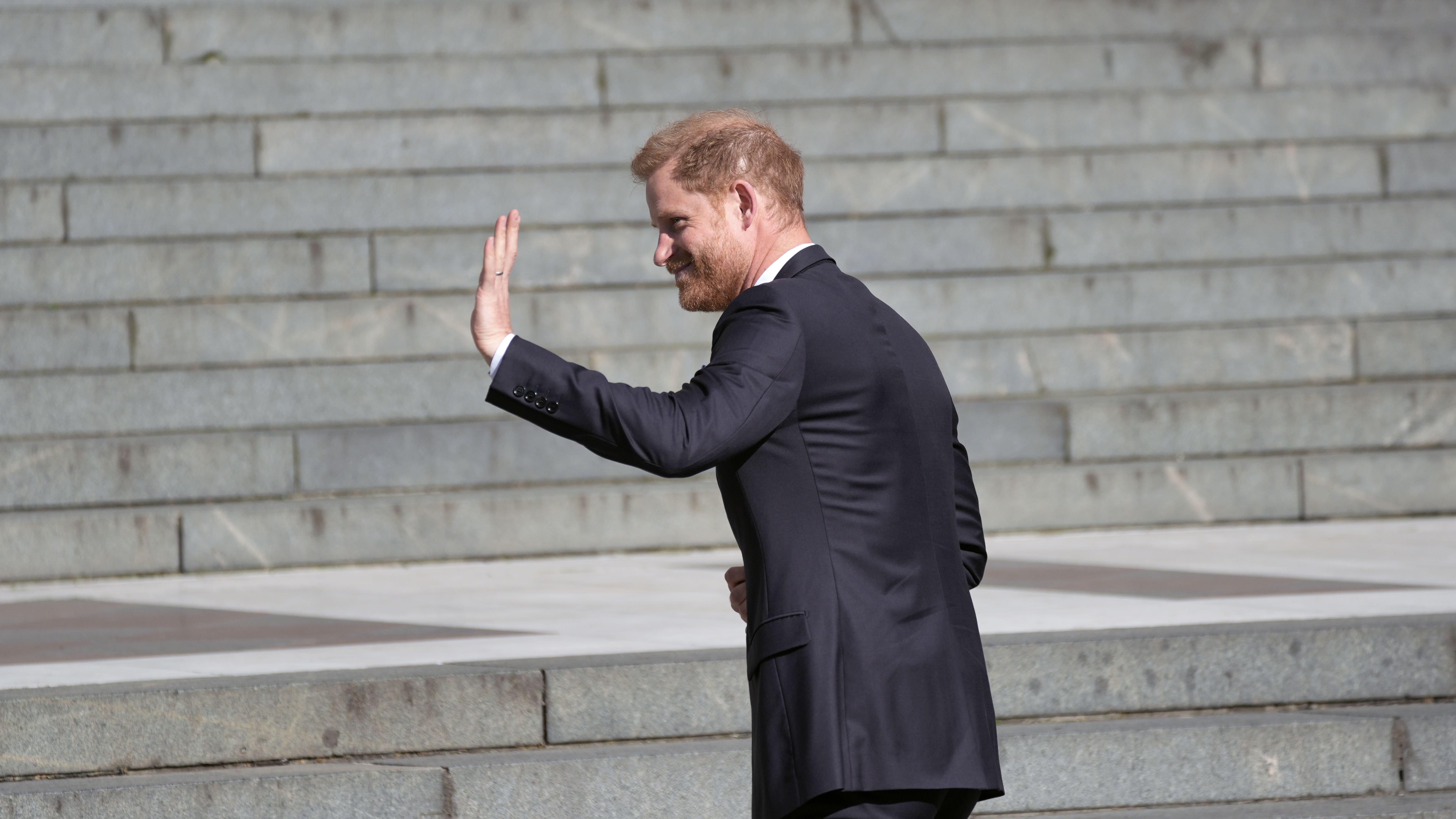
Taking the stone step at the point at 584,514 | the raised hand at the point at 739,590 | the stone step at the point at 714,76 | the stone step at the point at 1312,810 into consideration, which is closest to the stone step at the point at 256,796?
the stone step at the point at 1312,810

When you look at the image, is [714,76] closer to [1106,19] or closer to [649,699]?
[1106,19]

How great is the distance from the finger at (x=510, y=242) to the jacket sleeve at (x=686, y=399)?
0.10 meters

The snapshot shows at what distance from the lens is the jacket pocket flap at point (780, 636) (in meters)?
2.32

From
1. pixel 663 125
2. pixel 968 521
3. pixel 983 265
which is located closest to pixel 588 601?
pixel 968 521

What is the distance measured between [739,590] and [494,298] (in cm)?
56

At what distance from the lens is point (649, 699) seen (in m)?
4.55

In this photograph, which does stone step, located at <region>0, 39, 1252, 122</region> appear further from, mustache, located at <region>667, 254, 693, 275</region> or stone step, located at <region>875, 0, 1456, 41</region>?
mustache, located at <region>667, 254, 693, 275</region>

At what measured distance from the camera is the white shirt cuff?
2311 mm

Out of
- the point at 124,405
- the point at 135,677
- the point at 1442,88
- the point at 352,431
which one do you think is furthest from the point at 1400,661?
the point at 1442,88

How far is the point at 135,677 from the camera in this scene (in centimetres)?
464

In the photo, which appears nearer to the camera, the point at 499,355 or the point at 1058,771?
the point at 499,355

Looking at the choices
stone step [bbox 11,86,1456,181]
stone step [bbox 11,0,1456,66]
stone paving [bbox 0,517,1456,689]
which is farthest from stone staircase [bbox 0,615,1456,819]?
stone step [bbox 11,0,1456,66]

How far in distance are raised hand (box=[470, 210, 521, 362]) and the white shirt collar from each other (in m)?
0.34

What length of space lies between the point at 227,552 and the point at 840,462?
5.54 metres
